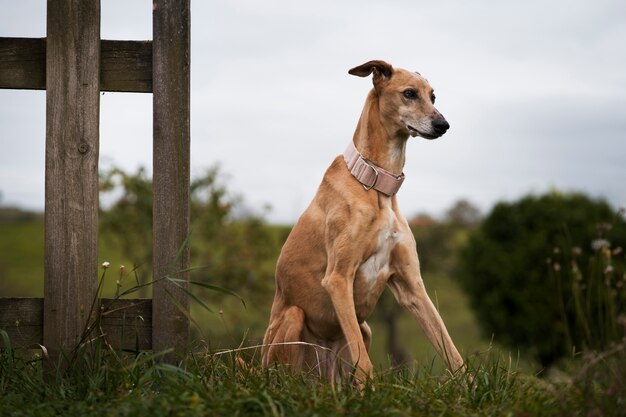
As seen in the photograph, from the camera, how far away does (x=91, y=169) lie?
445cm

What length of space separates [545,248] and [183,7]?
47.3 ft

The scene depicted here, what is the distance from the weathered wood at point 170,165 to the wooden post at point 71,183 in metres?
0.37

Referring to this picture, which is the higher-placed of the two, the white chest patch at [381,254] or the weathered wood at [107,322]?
the white chest patch at [381,254]

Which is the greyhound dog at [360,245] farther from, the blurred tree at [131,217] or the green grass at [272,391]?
the blurred tree at [131,217]

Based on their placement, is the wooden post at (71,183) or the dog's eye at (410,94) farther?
the dog's eye at (410,94)

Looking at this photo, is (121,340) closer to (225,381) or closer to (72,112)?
(225,381)

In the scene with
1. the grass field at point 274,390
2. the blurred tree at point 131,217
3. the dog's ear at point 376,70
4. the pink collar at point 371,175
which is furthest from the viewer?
the blurred tree at point 131,217

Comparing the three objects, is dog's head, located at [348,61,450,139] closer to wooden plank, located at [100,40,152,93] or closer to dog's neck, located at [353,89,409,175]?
dog's neck, located at [353,89,409,175]

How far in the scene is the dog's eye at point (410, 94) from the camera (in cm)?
477

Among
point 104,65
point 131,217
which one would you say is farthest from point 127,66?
point 131,217

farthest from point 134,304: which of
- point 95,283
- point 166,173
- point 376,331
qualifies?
point 376,331

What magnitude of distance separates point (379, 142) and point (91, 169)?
1677 millimetres

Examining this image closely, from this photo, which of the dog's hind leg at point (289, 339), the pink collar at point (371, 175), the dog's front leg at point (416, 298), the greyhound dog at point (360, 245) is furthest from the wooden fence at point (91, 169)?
the dog's front leg at point (416, 298)

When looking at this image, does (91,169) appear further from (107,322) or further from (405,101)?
(405,101)
